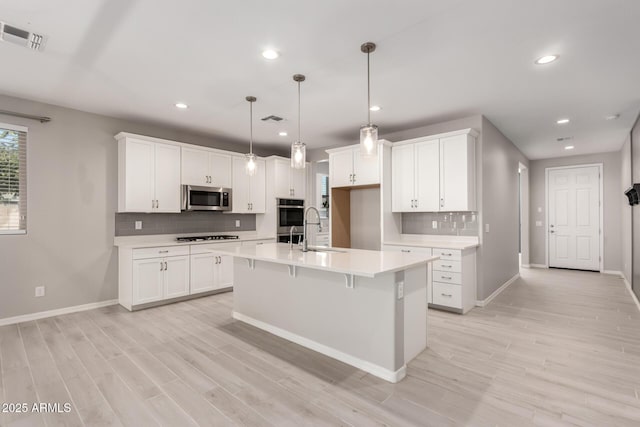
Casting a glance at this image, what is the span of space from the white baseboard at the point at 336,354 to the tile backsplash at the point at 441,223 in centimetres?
266

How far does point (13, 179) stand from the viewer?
376 cm

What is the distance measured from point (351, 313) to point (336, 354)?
1.37 feet

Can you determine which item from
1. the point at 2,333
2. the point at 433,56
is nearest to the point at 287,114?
the point at 433,56

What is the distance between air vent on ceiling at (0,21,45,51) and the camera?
2348 millimetres

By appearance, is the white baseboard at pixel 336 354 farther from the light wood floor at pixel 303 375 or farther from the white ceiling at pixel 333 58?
the white ceiling at pixel 333 58

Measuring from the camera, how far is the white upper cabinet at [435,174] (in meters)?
4.25

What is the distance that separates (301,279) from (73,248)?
3208 millimetres

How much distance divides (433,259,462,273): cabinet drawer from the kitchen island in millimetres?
1293

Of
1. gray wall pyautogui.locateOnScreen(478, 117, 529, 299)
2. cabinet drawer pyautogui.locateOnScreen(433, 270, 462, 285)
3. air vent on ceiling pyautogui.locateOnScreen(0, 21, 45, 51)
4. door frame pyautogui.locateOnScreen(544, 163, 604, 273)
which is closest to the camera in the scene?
air vent on ceiling pyautogui.locateOnScreen(0, 21, 45, 51)

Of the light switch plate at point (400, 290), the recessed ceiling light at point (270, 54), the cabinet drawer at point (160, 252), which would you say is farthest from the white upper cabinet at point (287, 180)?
the light switch plate at point (400, 290)

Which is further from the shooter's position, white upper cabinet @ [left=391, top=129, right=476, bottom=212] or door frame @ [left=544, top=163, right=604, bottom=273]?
door frame @ [left=544, top=163, right=604, bottom=273]

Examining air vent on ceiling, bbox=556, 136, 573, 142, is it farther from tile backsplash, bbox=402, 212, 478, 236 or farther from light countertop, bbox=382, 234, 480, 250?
light countertop, bbox=382, 234, 480, 250

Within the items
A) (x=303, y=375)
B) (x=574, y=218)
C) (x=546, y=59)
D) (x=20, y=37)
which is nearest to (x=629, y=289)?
(x=574, y=218)

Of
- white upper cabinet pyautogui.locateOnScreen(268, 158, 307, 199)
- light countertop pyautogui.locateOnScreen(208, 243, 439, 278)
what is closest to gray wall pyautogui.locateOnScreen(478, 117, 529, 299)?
light countertop pyautogui.locateOnScreen(208, 243, 439, 278)
